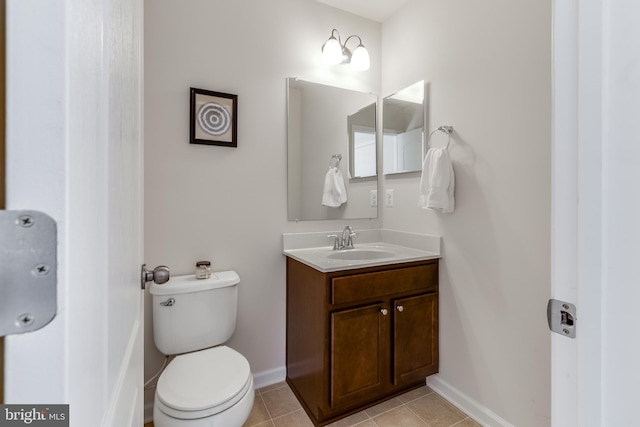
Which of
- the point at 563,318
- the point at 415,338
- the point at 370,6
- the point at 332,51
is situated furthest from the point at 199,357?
the point at 370,6

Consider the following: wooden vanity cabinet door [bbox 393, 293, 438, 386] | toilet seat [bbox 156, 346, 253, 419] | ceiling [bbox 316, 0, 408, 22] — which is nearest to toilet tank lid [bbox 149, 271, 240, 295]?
toilet seat [bbox 156, 346, 253, 419]

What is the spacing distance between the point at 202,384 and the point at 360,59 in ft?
6.91

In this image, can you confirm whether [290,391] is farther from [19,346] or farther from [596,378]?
[19,346]

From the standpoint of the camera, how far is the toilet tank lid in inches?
56.9

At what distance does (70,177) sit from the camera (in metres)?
0.26

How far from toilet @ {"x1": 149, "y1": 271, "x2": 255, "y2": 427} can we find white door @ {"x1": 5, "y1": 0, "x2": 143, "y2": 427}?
2.51 feet

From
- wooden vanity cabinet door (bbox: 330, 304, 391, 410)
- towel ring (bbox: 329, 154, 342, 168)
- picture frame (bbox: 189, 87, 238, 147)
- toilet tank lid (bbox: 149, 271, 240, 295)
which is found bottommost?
wooden vanity cabinet door (bbox: 330, 304, 391, 410)

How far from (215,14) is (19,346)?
A: 6.52 feet

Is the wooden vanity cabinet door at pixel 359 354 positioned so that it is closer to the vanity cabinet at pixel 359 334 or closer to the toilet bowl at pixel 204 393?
the vanity cabinet at pixel 359 334

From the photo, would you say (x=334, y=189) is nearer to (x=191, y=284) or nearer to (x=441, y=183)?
(x=441, y=183)

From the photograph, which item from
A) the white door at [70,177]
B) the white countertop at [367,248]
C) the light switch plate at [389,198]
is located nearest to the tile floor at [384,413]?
the white countertop at [367,248]

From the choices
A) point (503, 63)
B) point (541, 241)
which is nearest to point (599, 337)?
point (541, 241)

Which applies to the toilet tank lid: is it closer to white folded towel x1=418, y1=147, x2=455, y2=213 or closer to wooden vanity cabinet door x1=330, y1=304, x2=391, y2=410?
wooden vanity cabinet door x1=330, y1=304, x2=391, y2=410

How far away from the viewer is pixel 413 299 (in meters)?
1.71
